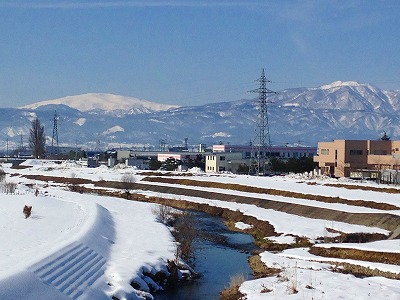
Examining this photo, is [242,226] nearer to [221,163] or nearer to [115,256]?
[115,256]

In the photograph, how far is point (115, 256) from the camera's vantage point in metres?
22.5

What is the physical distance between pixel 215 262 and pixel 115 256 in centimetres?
435

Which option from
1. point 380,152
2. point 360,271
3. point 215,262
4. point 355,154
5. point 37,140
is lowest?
point 215,262

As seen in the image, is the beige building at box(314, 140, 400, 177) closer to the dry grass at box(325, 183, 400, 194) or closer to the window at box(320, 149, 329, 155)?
the window at box(320, 149, 329, 155)

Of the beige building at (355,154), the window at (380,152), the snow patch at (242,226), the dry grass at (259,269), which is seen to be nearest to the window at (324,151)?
the beige building at (355,154)

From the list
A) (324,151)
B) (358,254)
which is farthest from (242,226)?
(324,151)

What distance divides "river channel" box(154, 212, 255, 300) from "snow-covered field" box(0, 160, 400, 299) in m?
1.05

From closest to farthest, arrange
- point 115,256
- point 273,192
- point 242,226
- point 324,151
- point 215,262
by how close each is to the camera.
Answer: point 115,256
point 215,262
point 242,226
point 273,192
point 324,151

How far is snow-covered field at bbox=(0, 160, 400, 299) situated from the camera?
54.2 ft

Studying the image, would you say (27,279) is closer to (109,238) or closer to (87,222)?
(109,238)

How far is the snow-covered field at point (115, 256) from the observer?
54.2ft

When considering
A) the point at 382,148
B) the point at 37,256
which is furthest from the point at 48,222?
the point at 382,148

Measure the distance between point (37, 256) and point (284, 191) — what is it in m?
33.0

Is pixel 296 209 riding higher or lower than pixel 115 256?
higher
